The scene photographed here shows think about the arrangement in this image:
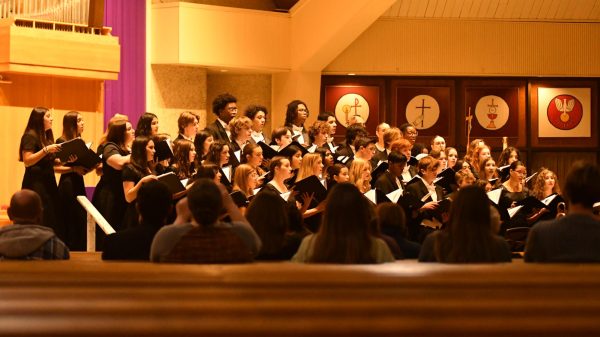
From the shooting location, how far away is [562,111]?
44.6 ft

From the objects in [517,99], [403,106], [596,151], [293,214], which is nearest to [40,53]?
[293,214]

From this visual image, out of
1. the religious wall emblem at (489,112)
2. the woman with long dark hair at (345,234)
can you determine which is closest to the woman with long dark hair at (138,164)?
the woman with long dark hair at (345,234)

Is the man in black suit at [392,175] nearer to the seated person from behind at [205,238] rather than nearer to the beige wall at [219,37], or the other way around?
the beige wall at [219,37]

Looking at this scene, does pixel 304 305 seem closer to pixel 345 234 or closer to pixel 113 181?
pixel 345 234

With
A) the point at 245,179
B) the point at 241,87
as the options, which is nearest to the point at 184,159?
the point at 245,179

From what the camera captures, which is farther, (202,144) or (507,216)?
(507,216)

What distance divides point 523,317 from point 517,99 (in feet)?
40.9

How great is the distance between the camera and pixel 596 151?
1370 cm

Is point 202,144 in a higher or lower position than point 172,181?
higher

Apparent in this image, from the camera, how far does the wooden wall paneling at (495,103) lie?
13.5 metres

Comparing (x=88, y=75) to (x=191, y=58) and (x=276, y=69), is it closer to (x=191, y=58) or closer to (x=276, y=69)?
(x=191, y=58)

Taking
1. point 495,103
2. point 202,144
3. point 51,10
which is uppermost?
point 51,10

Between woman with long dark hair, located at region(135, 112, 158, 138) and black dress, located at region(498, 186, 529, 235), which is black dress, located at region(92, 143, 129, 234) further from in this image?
black dress, located at region(498, 186, 529, 235)

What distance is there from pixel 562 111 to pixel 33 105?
732cm
